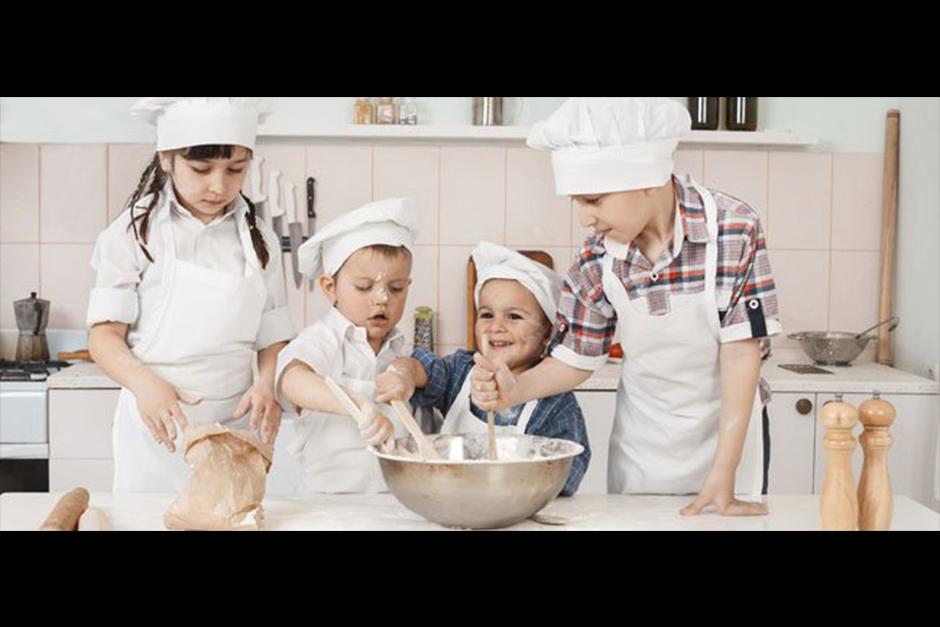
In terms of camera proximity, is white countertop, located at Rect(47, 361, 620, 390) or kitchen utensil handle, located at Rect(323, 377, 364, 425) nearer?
kitchen utensil handle, located at Rect(323, 377, 364, 425)

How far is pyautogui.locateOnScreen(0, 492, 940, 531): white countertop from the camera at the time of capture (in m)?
1.38

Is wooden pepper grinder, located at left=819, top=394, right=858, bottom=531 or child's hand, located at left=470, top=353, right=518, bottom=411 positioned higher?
child's hand, located at left=470, top=353, right=518, bottom=411

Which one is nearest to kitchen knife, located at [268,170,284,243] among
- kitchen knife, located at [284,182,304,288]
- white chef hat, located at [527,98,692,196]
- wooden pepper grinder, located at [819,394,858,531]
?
kitchen knife, located at [284,182,304,288]

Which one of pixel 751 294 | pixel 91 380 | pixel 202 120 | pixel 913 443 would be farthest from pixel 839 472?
pixel 91 380

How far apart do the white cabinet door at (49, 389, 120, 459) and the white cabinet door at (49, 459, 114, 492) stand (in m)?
0.01

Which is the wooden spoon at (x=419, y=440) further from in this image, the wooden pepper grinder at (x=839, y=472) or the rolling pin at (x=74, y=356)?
the rolling pin at (x=74, y=356)

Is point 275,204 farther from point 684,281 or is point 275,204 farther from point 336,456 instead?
point 684,281

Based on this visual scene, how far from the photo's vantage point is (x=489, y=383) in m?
1.55

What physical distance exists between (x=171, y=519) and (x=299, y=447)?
1.66ft

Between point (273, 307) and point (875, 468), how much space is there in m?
0.96

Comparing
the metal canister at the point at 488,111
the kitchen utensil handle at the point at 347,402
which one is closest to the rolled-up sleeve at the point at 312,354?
the kitchen utensil handle at the point at 347,402

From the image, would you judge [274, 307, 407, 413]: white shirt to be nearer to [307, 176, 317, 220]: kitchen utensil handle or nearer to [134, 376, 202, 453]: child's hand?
[134, 376, 202, 453]: child's hand

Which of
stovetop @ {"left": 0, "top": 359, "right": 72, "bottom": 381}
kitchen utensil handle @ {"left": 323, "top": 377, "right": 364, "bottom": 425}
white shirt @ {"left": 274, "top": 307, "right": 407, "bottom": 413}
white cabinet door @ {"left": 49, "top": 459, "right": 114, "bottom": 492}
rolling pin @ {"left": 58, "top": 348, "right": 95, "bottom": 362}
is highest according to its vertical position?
white shirt @ {"left": 274, "top": 307, "right": 407, "bottom": 413}

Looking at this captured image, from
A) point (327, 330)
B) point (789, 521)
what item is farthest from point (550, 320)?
point (789, 521)
